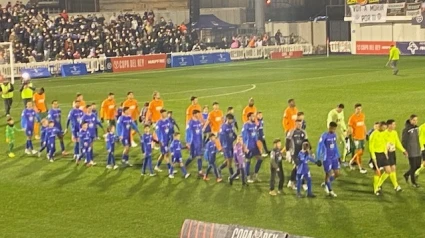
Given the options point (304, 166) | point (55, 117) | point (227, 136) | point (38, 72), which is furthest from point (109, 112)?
point (38, 72)

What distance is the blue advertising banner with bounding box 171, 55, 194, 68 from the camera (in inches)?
2493

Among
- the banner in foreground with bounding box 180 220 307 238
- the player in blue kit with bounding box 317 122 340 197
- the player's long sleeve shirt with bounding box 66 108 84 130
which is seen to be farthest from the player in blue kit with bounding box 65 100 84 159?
the banner in foreground with bounding box 180 220 307 238

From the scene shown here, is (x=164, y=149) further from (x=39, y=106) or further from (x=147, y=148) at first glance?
(x=39, y=106)

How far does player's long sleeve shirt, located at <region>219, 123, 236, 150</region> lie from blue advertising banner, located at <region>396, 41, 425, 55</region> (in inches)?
1891

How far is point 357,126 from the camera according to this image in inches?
934

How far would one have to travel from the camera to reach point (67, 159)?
2666 centimetres

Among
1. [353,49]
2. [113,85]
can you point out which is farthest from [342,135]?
[353,49]

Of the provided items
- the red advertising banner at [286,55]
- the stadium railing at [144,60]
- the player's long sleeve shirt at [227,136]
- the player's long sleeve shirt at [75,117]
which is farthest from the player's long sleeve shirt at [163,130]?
the red advertising banner at [286,55]

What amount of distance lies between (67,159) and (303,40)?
173ft

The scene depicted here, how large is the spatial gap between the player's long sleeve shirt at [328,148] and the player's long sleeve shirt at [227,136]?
320 cm

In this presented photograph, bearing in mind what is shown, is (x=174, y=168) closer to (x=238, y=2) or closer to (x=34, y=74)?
(x=34, y=74)

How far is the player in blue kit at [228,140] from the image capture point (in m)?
22.7

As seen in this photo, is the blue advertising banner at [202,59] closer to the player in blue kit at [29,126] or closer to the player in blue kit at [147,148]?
the player in blue kit at [29,126]

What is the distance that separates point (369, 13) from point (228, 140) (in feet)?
163
